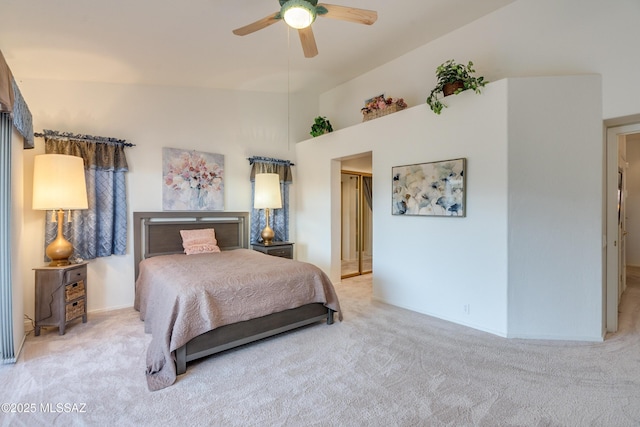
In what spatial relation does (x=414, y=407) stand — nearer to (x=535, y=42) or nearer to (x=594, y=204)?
(x=594, y=204)

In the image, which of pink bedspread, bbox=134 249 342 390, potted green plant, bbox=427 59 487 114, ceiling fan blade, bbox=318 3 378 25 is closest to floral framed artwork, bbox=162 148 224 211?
pink bedspread, bbox=134 249 342 390

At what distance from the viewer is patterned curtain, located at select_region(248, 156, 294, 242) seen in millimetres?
5145

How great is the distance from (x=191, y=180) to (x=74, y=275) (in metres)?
1.86

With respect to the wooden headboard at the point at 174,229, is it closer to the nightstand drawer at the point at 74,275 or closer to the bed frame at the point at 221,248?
the bed frame at the point at 221,248

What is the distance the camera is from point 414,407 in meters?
2.01

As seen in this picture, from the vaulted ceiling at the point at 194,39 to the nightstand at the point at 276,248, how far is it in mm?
2564

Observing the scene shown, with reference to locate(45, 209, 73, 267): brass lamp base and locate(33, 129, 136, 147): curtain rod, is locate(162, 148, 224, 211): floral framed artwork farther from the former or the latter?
locate(45, 209, 73, 267): brass lamp base

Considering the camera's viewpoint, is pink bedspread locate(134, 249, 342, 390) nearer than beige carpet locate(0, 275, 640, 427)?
No

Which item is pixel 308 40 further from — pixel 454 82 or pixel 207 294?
pixel 207 294

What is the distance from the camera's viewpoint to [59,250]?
3.28 meters

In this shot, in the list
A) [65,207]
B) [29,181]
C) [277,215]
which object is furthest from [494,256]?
[29,181]

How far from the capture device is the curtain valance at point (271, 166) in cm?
513

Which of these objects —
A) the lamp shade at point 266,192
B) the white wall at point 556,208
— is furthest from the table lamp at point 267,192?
the white wall at point 556,208

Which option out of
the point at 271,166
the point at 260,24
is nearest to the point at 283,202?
the point at 271,166
